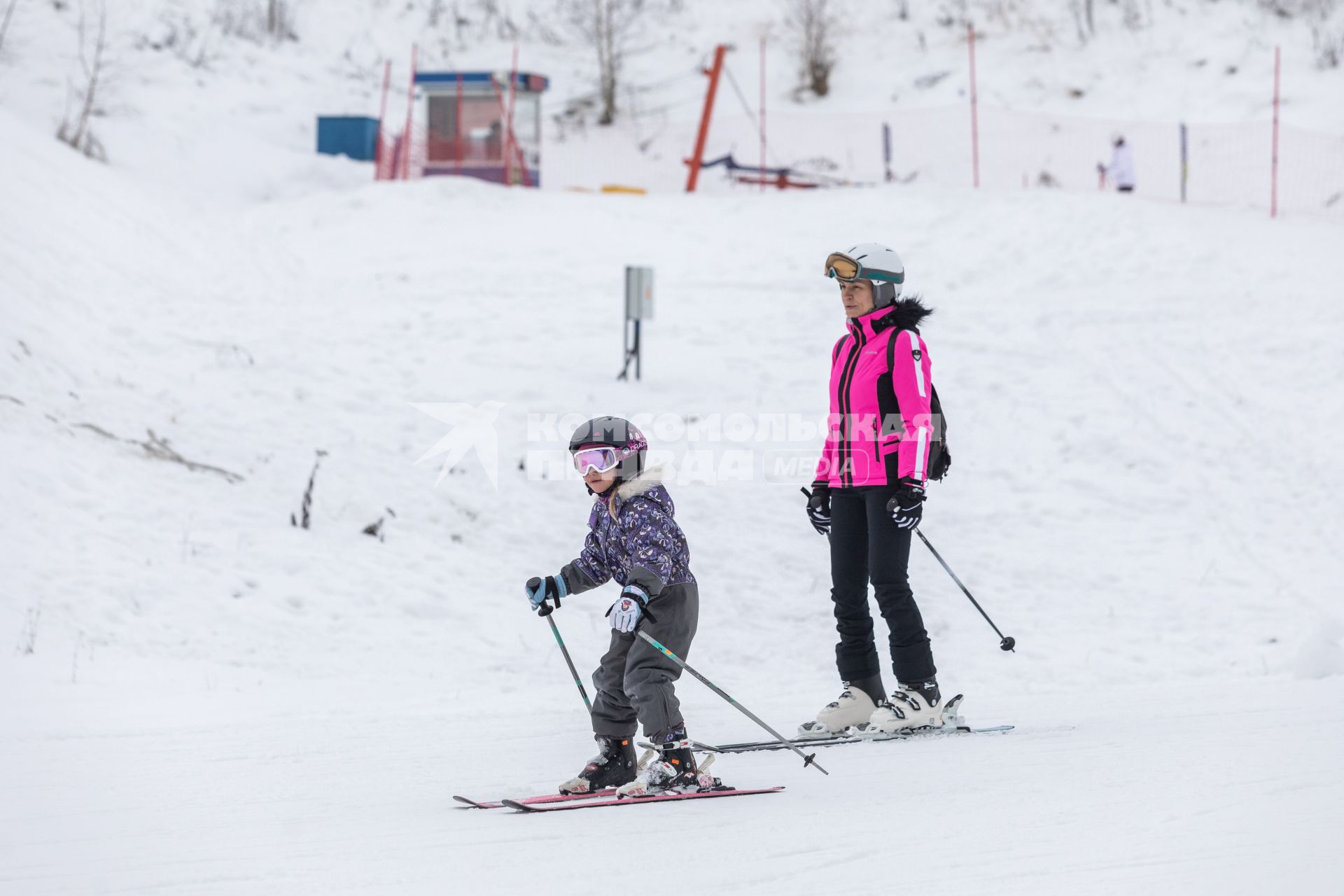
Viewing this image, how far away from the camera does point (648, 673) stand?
170 inches

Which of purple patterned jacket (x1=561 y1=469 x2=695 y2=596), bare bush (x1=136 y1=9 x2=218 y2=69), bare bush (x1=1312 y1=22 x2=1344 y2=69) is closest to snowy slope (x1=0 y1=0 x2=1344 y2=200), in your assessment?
bare bush (x1=136 y1=9 x2=218 y2=69)

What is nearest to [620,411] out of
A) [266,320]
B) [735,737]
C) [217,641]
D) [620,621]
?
[266,320]

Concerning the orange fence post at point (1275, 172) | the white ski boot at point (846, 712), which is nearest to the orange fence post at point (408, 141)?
the orange fence post at point (1275, 172)

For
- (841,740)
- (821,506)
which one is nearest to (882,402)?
(821,506)

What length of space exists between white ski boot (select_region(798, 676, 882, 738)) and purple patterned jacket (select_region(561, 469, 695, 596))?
1154mm

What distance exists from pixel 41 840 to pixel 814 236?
15.5 meters

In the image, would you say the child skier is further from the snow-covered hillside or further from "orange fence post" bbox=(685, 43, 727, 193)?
"orange fence post" bbox=(685, 43, 727, 193)

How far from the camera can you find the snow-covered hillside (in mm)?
3762

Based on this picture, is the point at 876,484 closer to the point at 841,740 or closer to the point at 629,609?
the point at 841,740

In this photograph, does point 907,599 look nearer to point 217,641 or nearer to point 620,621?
point 620,621

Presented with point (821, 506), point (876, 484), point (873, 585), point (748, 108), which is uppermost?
point (748, 108)

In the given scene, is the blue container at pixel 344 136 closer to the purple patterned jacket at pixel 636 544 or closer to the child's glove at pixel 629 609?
the purple patterned jacket at pixel 636 544

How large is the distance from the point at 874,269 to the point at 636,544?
1757mm

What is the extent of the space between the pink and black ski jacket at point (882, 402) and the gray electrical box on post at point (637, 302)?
6.28 meters
